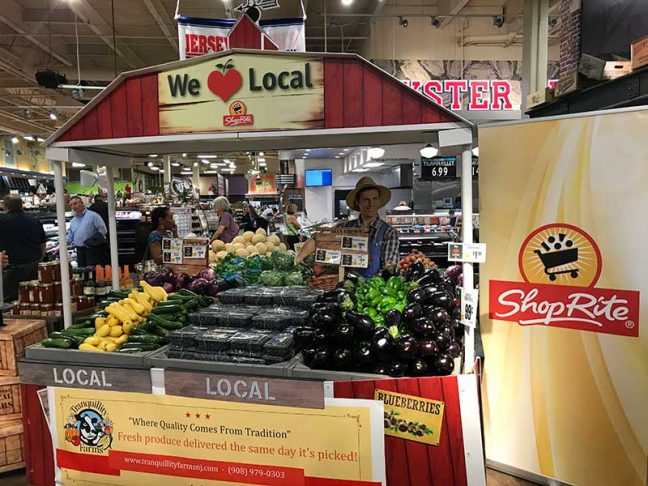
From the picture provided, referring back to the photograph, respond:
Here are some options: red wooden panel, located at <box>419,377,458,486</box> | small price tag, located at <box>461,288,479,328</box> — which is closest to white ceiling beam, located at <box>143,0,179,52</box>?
small price tag, located at <box>461,288,479,328</box>

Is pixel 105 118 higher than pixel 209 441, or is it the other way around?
pixel 105 118

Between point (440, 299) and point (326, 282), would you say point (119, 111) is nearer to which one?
point (326, 282)

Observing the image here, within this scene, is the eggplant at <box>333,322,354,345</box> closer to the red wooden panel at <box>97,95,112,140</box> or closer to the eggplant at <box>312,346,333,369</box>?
the eggplant at <box>312,346,333,369</box>

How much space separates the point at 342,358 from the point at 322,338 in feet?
0.46

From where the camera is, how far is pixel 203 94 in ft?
8.96

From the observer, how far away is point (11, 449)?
307cm

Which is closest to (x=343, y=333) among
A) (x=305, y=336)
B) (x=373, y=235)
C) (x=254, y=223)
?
(x=305, y=336)

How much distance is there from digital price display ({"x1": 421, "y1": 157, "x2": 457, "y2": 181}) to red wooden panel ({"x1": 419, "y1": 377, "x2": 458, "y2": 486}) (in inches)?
319

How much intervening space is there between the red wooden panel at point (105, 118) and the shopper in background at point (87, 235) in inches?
203

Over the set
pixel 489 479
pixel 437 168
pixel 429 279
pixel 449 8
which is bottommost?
pixel 489 479

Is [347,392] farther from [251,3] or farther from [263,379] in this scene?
[251,3]

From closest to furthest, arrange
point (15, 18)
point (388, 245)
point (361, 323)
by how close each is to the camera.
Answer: point (361, 323) < point (388, 245) < point (15, 18)

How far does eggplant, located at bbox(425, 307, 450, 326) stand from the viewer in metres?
2.39

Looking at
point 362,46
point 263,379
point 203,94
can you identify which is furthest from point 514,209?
point 362,46
